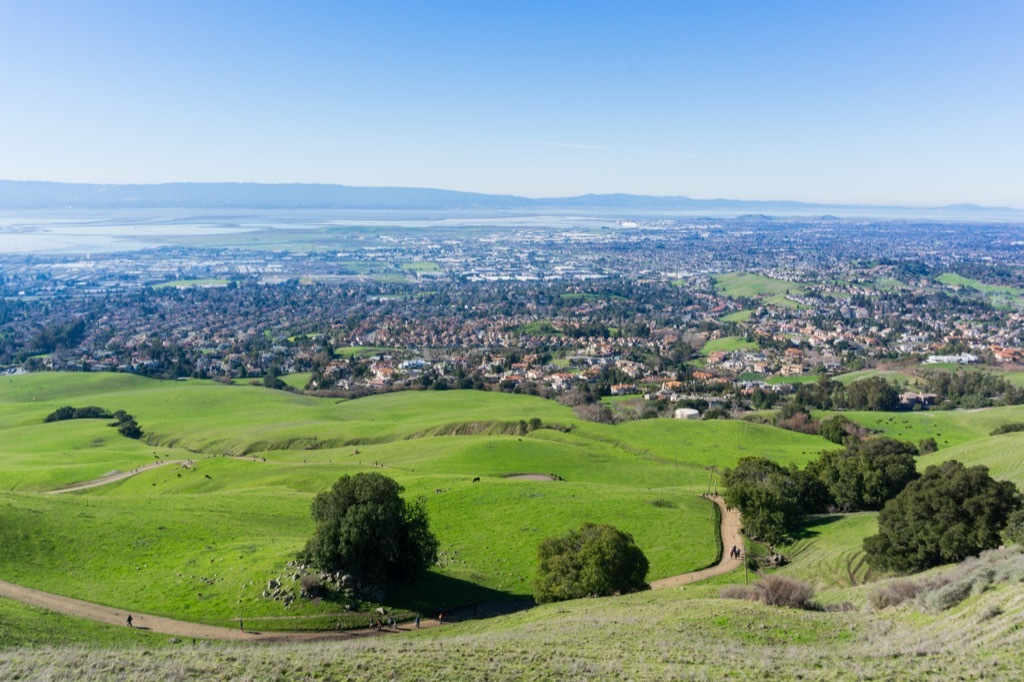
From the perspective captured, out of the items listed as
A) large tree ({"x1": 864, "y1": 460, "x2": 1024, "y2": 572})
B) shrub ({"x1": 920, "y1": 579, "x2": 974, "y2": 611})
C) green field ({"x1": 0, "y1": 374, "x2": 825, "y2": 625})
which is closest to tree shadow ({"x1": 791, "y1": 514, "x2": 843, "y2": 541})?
green field ({"x1": 0, "y1": 374, "x2": 825, "y2": 625})

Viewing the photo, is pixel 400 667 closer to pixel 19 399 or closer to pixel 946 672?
pixel 946 672

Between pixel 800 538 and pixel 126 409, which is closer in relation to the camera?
pixel 800 538

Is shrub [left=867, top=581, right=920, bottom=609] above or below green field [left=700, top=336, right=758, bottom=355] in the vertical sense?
above

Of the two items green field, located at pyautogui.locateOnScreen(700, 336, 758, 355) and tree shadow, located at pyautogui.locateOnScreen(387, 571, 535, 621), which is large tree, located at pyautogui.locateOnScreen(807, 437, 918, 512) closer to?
tree shadow, located at pyautogui.locateOnScreen(387, 571, 535, 621)

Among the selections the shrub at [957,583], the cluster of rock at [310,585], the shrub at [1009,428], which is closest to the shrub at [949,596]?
the shrub at [957,583]

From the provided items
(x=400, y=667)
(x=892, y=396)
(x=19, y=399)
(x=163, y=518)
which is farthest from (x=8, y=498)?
(x=892, y=396)

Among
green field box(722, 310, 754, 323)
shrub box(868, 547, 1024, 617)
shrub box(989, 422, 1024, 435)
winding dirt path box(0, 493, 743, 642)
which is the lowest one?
green field box(722, 310, 754, 323)
